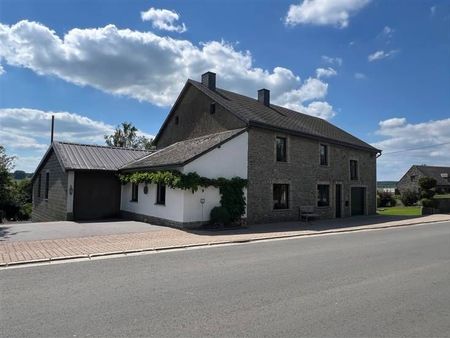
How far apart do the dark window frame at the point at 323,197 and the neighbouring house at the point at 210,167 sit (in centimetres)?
6

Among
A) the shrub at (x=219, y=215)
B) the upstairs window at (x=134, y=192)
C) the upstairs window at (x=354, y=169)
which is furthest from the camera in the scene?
the upstairs window at (x=354, y=169)

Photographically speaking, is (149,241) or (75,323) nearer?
(75,323)

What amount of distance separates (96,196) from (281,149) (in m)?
10.5

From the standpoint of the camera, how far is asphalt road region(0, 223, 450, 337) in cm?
455

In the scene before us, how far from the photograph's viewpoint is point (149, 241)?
38.9 ft

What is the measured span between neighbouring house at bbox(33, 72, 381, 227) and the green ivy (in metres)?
0.29

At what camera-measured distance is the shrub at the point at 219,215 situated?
1593 cm

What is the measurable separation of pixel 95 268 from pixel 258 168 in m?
11.7

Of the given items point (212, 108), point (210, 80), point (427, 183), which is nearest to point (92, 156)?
point (212, 108)

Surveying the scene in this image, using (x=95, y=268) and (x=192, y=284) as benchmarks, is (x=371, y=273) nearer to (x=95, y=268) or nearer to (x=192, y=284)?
(x=192, y=284)

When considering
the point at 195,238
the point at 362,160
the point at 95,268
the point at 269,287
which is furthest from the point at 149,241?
the point at 362,160

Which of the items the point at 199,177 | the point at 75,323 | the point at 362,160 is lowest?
the point at 75,323

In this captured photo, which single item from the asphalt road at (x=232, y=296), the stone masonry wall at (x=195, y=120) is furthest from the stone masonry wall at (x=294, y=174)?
the asphalt road at (x=232, y=296)

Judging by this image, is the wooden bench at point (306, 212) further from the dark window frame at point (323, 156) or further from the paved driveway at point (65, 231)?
the paved driveway at point (65, 231)
